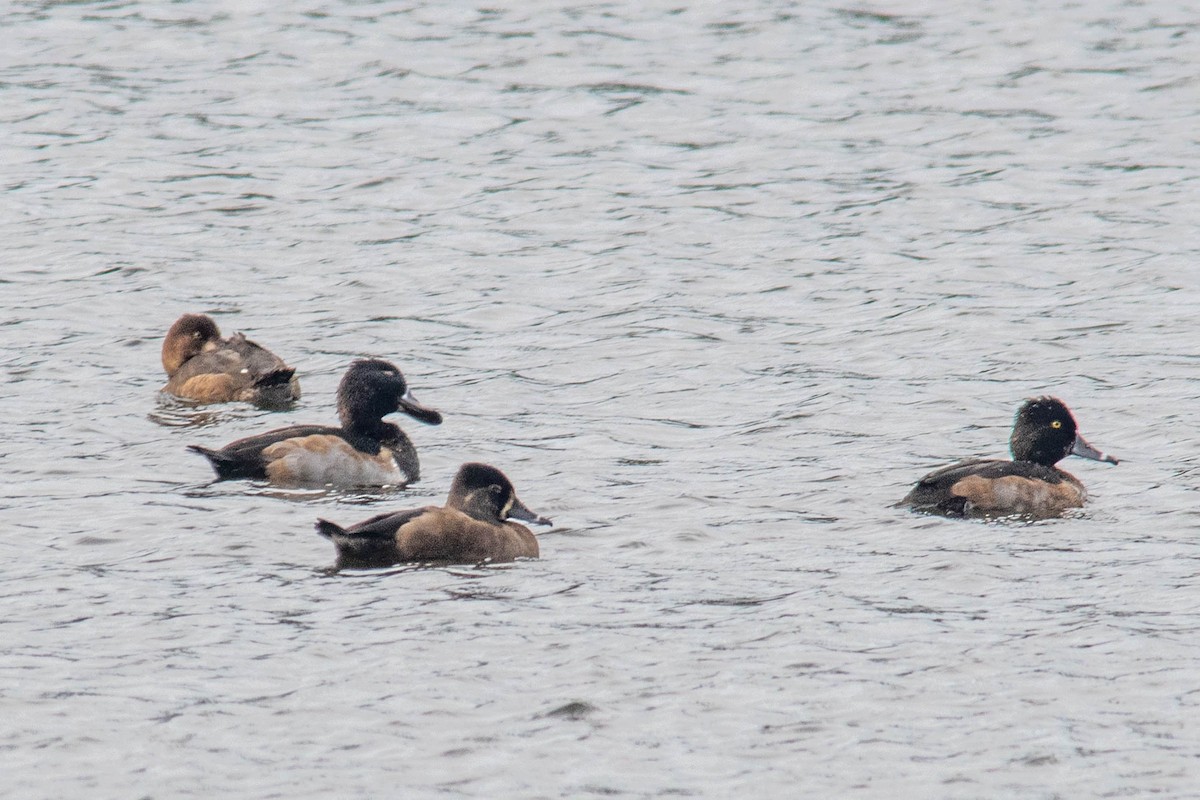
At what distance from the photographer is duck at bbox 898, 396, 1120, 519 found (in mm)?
12234

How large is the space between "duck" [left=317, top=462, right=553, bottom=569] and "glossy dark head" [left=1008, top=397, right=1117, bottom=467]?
3549 millimetres

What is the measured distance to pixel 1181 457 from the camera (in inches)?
536

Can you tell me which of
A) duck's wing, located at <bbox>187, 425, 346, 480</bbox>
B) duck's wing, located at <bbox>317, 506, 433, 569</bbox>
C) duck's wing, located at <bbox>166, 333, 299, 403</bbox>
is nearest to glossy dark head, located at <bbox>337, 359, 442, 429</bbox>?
duck's wing, located at <bbox>187, 425, 346, 480</bbox>

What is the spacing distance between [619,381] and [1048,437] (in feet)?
13.1

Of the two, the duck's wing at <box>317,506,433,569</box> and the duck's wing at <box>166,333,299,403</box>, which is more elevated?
the duck's wing at <box>317,506,433,569</box>

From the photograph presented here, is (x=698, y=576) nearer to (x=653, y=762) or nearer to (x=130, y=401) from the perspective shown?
(x=653, y=762)

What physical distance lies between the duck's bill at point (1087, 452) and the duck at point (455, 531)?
3806mm

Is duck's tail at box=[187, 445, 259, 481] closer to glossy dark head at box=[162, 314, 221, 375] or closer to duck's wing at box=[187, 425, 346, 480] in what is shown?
duck's wing at box=[187, 425, 346, 480]

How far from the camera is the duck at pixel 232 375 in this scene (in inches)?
601

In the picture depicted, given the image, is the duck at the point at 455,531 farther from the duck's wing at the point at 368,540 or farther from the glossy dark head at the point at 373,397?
the glossy dark head at the point at 373,397

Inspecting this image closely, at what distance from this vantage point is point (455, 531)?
11172 mm

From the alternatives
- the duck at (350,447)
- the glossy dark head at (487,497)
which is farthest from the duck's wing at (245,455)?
the glossy dark head at (487,497)

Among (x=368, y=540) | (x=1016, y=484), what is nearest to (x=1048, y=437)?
(x=1016, y=484)

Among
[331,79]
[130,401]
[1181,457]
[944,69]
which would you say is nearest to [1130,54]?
[944,69]
